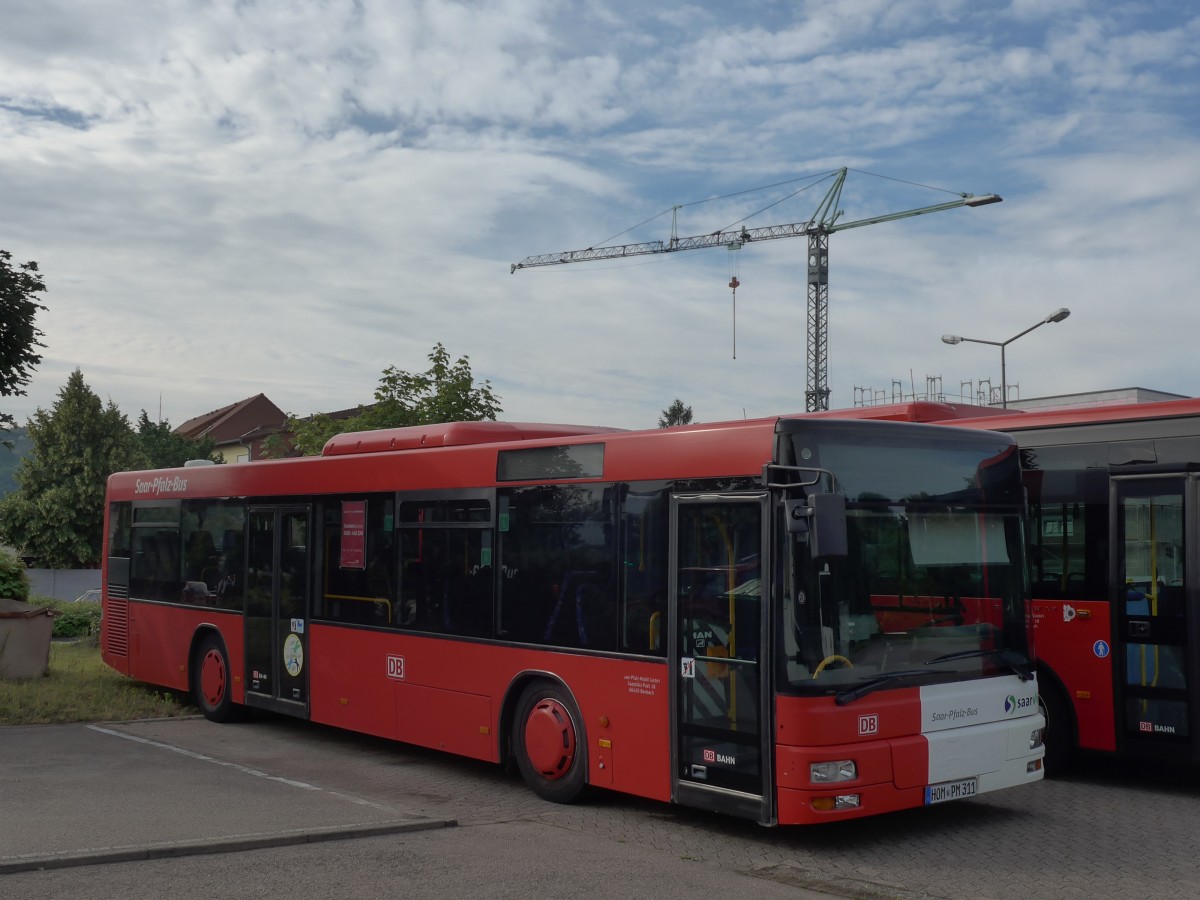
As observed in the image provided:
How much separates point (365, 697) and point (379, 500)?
1.79 meters

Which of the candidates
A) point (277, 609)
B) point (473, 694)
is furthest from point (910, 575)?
point (277, 609)

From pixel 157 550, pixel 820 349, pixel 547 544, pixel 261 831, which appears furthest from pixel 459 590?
pixel 820 349

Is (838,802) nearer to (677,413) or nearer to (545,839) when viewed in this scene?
(545,839)

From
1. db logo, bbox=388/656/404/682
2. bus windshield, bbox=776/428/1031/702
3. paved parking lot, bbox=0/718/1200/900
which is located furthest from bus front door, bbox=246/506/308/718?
bus windshield, bbox=776/428/1031/702

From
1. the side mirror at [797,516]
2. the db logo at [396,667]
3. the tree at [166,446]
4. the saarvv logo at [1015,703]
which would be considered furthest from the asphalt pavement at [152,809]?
the tree at [166,446]

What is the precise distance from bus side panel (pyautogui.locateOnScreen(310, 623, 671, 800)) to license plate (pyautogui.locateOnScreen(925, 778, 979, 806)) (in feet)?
5.40

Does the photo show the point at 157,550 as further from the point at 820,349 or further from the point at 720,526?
the point at 820,349

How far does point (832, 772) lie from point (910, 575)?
1342mm

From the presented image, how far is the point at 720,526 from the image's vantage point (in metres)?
8.17

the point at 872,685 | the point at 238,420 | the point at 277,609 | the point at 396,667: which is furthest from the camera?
the point at 238,420

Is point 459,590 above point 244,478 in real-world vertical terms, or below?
below

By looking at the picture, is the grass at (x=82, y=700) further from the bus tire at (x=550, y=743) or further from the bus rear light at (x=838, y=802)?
the bus rear light at (x=838, y=802)

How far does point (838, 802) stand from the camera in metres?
7.51

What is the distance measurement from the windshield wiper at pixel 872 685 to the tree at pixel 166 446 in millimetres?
66910
